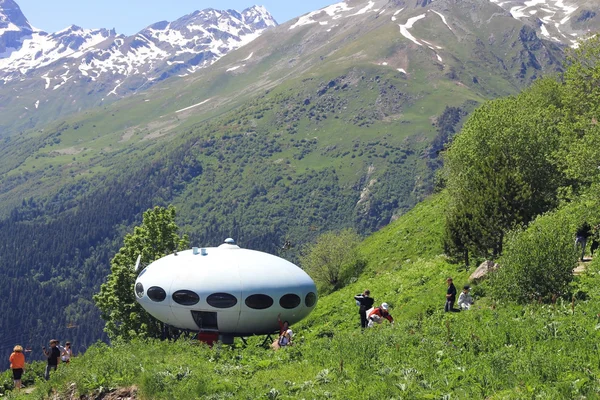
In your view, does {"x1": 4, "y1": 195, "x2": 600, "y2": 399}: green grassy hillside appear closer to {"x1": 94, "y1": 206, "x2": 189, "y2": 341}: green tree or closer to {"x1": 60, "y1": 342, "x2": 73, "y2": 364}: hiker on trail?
{"x1": 60, "y1": 342, "x2": 73, "y2": 364}: hiker on trail

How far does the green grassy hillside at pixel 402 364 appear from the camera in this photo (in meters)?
16.5

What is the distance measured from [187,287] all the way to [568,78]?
36728 mm

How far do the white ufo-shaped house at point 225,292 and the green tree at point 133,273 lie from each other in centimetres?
1364

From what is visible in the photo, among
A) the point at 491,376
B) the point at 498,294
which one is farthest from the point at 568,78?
the point at 491,376

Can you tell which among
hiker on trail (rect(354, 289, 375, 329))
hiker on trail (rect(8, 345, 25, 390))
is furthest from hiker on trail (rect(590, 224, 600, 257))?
hiker on trail (rect(8, 345, 25, 390))

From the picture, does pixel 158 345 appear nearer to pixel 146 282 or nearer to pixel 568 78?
pixel 146 282

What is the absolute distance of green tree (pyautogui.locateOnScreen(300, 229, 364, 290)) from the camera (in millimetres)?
58688

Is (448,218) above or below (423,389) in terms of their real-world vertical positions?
below

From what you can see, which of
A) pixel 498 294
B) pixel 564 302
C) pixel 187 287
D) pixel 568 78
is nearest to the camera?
pixel 564 302

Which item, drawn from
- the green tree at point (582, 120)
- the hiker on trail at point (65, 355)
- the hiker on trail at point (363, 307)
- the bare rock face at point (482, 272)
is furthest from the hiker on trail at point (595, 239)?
the hiker on trail at point (65, 355)

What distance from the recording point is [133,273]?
46438 millimetres

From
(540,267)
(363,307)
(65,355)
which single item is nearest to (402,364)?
(540,267)

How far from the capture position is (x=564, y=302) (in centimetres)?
2388

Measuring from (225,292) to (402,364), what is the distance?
41.2 ft
